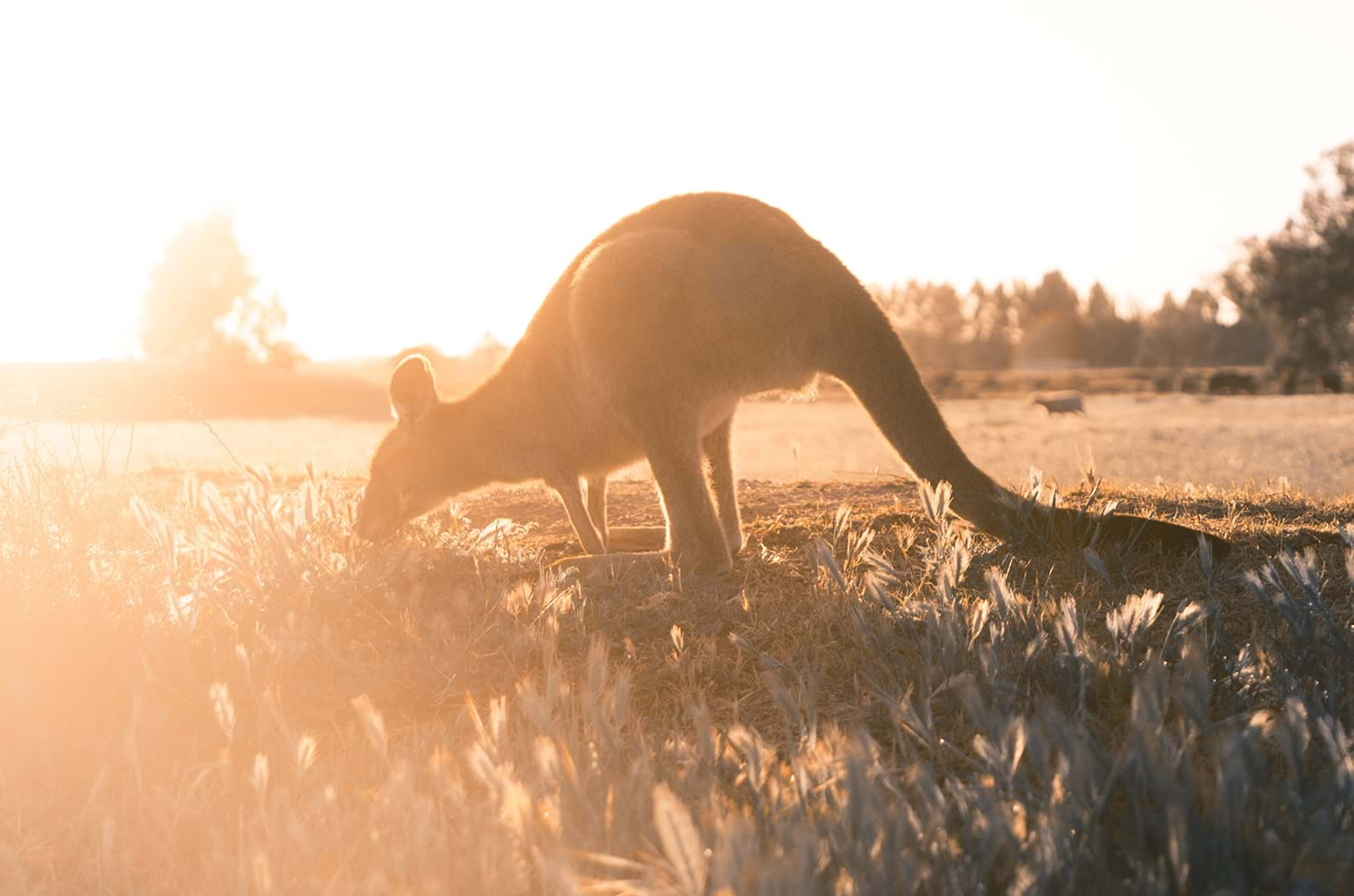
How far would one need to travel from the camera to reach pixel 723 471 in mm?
5730

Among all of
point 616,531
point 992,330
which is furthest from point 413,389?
point 992,330

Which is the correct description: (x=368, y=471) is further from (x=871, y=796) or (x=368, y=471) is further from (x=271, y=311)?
(x=271, y=311)

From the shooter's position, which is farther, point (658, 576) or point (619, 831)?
point (658, 576)

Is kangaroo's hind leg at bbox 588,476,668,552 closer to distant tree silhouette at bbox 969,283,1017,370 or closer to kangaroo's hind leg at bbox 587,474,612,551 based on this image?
kangaroo's hind leg at bbox 587,474,612,551

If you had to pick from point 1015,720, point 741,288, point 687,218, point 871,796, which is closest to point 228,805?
point 871,796

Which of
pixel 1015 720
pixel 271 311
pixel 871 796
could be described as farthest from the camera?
pixel 271 311

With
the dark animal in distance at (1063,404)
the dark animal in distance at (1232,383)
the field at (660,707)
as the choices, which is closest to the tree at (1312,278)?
the dark animal in distance at (1232,383)

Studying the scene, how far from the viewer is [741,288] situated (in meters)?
4.96

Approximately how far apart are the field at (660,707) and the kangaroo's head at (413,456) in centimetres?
65

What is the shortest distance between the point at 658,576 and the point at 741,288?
1.50 meters

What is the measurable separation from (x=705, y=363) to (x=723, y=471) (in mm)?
972

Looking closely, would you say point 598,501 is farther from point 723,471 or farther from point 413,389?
point 413,389

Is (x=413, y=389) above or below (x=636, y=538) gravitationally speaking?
above

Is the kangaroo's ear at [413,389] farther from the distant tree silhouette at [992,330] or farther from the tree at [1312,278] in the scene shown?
the distant tree silhouette at [992,330]
